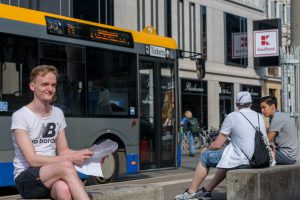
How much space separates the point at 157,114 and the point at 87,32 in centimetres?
277

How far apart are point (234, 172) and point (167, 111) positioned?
6.69 m

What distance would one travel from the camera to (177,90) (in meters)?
14.6

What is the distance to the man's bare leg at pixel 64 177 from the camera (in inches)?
194

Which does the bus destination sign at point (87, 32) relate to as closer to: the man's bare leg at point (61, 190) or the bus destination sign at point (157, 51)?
the bus destination sign at point (157, 51)

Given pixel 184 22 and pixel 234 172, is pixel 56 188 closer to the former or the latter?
pixel 234 172

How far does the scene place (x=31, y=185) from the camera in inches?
198

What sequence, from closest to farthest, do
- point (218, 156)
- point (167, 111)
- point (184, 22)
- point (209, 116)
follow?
point (218, 156) → point (167, 111) → point (184, 22) → point (209, 116)

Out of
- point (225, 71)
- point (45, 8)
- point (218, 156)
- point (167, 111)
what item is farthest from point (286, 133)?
point (225, 71)

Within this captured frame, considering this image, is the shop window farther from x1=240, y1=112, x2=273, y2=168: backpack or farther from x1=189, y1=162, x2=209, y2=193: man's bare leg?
x1=240, y1=112, x2=273, y2=168: backpack

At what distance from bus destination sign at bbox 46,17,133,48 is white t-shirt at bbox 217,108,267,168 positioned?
14.5 ft

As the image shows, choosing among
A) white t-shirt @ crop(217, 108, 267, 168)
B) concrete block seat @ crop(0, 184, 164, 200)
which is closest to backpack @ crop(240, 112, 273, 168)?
white t-shirt @ crop(217, 108, 267, 168)

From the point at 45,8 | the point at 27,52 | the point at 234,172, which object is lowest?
the point at 234,172

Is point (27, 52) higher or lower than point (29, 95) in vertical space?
higher

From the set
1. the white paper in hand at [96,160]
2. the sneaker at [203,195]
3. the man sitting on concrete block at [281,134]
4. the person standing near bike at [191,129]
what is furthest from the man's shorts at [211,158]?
the person standing near bike at [191,129]
